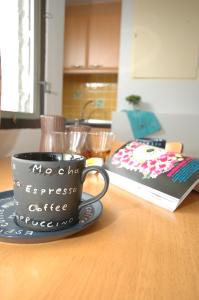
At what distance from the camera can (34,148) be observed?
110cm

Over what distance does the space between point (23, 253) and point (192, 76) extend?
9.20 feet

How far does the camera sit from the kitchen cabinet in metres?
2.93

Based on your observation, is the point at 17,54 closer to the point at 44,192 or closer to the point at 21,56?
the point at 21,56

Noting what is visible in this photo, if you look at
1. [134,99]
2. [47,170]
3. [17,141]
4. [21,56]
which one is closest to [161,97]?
[134,99]

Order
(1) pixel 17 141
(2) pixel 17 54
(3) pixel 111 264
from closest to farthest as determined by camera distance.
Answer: (3) pixel 111 264 → (1) pixel 17 141 → (2) pixel 17 54

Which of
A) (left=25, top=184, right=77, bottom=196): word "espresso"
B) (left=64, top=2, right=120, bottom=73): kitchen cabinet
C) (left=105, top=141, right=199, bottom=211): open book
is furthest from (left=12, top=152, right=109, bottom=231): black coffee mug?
(left=64, top=2, right=120, bottom=73): kitchen cabinet

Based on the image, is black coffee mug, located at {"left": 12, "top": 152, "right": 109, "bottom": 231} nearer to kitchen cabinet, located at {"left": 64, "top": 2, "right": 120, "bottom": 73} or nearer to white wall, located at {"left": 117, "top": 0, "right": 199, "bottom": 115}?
white wall, located at {"left": 117, "top": 0, "right": 199, "bottom": 115}

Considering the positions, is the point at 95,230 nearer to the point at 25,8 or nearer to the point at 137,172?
the point at 137,172

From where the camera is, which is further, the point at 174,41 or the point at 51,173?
the point at 174,41

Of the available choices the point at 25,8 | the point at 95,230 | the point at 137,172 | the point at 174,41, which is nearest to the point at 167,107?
the point at 174,41

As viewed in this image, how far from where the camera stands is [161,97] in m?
2.83

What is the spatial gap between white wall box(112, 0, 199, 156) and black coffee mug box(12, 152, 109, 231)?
7.43ft

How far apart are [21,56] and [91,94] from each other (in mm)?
2004

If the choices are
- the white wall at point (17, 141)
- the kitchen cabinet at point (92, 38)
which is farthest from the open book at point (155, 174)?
the kitchen cabinet at point (92, 38)
